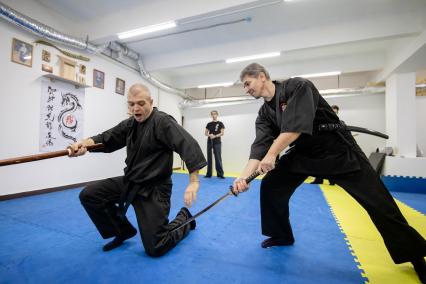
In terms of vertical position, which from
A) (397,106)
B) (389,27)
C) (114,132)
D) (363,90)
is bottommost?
(114,132)

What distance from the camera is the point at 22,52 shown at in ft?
12.5

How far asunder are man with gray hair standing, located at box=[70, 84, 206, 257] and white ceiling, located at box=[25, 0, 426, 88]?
280cm

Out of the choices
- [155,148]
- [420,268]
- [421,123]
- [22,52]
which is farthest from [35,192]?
[421,123]

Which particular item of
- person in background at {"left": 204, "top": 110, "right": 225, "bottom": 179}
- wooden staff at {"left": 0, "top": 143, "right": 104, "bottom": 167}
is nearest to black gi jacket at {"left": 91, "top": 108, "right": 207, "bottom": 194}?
wooden staff at {"left": 0, "top": 143, "right": 104, "bottom": 167}

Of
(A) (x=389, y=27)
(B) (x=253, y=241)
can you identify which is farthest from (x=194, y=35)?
(B) (x=253, y=241)

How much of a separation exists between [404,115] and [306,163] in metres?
5.36

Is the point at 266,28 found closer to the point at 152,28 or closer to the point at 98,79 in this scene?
the point at 152,28

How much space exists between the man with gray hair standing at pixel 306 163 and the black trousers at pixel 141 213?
0.68 meters

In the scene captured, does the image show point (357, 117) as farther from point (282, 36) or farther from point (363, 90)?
point (282, 36)

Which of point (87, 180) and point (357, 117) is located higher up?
point (357, 117)

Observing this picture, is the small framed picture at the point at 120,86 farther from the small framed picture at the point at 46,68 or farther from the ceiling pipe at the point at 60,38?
the small framed picture at the point at 46,68

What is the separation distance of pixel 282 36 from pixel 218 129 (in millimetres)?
2967

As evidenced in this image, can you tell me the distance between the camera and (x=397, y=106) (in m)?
5.39

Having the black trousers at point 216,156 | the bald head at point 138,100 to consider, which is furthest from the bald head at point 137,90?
the black trousers at point 216,156
